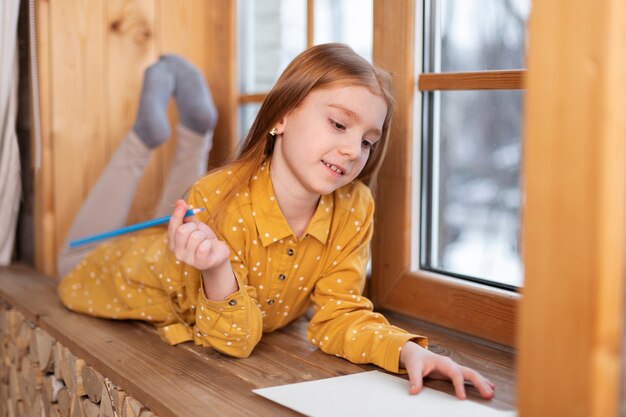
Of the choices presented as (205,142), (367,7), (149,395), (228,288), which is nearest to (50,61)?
(205,142)

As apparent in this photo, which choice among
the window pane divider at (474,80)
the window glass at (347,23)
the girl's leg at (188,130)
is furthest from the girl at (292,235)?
the girl's leg at (188,130)

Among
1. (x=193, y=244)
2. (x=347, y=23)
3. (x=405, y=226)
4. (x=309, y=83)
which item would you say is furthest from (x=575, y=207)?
(x=347, y=23)

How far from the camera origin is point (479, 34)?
130 centimetres

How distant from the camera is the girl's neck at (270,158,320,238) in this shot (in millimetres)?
1317

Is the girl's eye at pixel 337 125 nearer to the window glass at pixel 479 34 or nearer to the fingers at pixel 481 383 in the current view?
the window glass at pixel 479 34

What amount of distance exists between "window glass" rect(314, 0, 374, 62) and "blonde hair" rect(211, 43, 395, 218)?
10.0 inches

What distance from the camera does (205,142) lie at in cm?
185

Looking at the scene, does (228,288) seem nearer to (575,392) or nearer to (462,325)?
(462,325)

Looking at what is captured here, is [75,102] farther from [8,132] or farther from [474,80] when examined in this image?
[474,80]

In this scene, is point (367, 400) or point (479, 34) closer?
point (367, 400)

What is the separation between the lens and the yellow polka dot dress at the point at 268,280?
3.91 feet

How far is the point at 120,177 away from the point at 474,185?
2.76ft

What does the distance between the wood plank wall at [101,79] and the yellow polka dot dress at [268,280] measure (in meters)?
0.50

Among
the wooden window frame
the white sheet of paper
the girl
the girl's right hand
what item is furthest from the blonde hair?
the white sheet of paper
